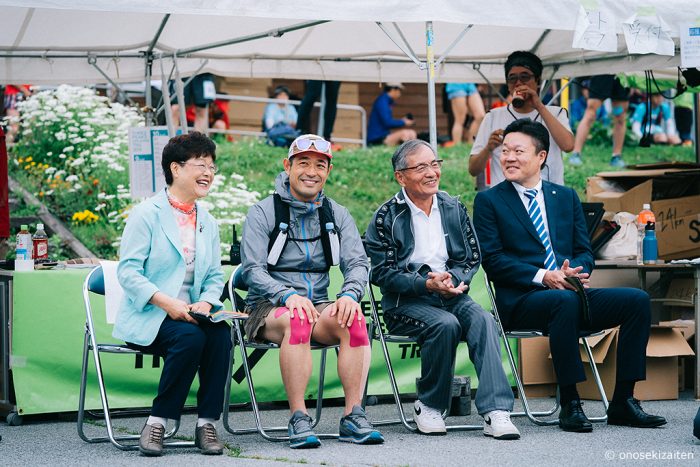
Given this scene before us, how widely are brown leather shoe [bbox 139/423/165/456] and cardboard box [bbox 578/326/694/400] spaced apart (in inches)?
110

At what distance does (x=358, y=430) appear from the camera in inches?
208

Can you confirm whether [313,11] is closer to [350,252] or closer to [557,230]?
[350,252]

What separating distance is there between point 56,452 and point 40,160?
7432 mm

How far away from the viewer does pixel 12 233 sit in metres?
11.0

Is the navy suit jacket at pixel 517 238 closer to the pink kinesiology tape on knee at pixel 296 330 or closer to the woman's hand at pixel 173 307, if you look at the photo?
the pink kinesiology tape on knee at pixel 296 330

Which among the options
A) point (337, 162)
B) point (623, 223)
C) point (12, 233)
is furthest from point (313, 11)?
point (337, 162)

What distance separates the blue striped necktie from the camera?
609cm

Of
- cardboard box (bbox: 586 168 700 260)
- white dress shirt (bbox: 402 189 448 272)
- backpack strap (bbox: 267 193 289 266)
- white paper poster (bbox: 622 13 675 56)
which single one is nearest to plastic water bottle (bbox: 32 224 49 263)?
backpack strap (bbox: 267 193 289 266)

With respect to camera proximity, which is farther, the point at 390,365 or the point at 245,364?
the point at 390,365

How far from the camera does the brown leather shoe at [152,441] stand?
16.4ft

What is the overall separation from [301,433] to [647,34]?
3016 mm

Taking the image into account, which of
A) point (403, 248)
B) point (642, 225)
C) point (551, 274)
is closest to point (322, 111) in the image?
point (642, 225)

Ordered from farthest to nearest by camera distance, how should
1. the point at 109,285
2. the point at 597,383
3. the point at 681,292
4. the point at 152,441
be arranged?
the point at 681,292, the point at 597,383, the point at 109,285, the point at 152,441

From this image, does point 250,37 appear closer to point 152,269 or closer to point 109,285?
point 109,285
